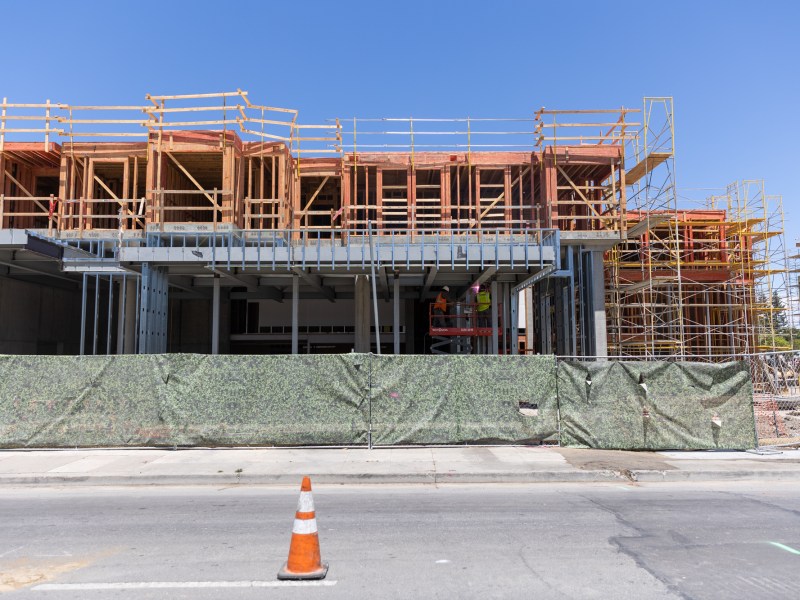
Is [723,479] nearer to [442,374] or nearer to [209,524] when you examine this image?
[442,374]

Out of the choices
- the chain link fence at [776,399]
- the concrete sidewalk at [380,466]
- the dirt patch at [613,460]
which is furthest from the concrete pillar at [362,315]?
the chain link fence at [776,399]

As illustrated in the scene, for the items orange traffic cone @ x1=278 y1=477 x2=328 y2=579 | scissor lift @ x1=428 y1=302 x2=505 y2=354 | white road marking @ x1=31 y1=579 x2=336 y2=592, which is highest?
scissor lift @ x1=428 y1=302 x2=505 y2=354

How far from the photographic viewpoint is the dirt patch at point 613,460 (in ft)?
32.3

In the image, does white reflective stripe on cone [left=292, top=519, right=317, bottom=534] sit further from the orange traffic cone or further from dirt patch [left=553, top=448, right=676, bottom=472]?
dirt patch [left=553, top=448, right=676, bottom=472]

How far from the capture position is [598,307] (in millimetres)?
21141

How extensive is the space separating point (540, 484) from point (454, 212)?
17.1 meters

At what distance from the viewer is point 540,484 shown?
9344 mm

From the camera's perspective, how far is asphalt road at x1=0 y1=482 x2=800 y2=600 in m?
4.91

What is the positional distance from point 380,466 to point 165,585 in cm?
539

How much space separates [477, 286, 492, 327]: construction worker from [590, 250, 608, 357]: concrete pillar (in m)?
3.69

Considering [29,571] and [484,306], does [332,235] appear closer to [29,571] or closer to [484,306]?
[484,306]

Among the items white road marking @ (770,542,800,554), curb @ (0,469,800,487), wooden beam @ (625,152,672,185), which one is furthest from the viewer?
wooden beam @ (625,152,672,185)

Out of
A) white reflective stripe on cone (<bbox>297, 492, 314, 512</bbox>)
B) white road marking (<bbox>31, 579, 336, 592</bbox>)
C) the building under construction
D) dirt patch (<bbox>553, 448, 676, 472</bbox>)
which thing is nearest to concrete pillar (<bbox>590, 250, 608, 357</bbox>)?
the building under construction

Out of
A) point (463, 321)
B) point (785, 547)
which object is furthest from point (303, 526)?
point (463, 321)
